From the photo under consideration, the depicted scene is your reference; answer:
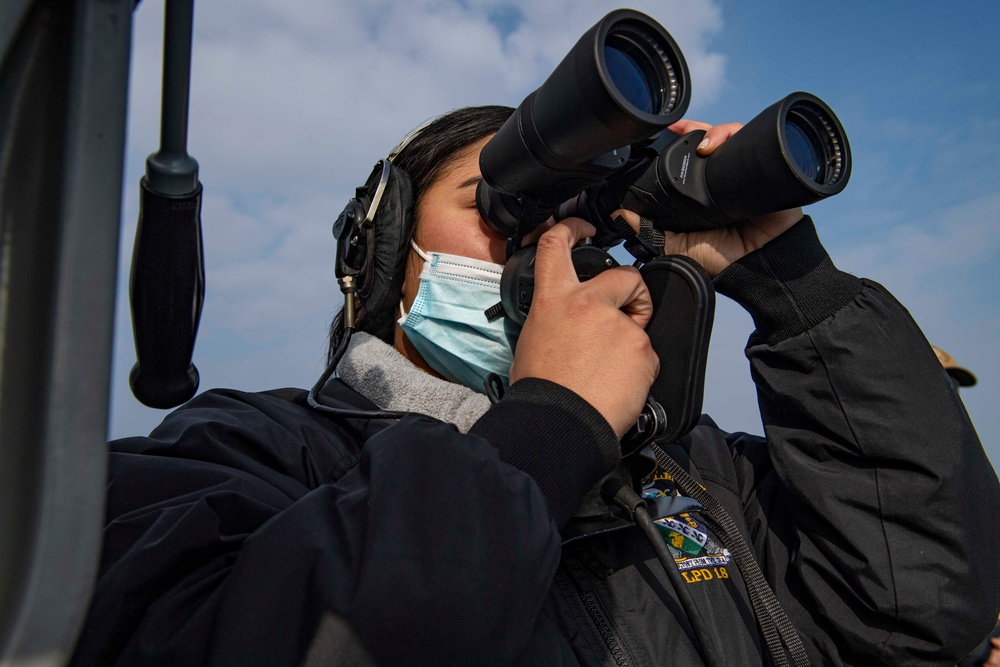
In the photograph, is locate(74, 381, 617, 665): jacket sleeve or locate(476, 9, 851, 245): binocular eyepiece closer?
locate(74, 381, 617, 665): jacket sleeve

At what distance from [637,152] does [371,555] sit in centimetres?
89

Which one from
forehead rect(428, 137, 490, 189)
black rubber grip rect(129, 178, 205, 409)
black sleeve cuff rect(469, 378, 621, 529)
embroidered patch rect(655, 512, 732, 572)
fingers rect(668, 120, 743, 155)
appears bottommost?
embroidered patch rect(655, 512, 732, 572)

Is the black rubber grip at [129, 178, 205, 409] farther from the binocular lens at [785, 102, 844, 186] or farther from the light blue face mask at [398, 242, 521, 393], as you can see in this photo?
the binocular lens at [785, 102, 844, 186]

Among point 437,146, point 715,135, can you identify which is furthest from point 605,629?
point 437,146

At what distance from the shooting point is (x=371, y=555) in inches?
26.4

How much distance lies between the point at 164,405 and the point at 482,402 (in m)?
0.63

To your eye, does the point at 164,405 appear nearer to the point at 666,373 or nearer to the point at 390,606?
the point at 390,606

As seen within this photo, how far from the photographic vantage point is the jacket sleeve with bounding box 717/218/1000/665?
1.20 m

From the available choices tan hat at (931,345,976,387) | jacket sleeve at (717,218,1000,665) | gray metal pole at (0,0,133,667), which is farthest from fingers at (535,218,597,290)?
tan hat at (931,345,976,387)

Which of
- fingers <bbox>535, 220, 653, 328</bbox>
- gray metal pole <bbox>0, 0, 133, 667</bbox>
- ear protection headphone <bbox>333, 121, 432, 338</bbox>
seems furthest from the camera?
ear protection headphone <bbox>333, 121, 432, 338</bbox>

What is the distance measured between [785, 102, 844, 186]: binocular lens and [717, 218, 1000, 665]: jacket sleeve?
17 cm

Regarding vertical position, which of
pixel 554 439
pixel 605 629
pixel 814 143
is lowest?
pixel 605 629

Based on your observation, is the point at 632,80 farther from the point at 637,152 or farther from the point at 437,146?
the point at 437,146

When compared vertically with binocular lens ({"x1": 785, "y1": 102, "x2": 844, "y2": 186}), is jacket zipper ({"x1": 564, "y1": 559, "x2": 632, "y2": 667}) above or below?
below
